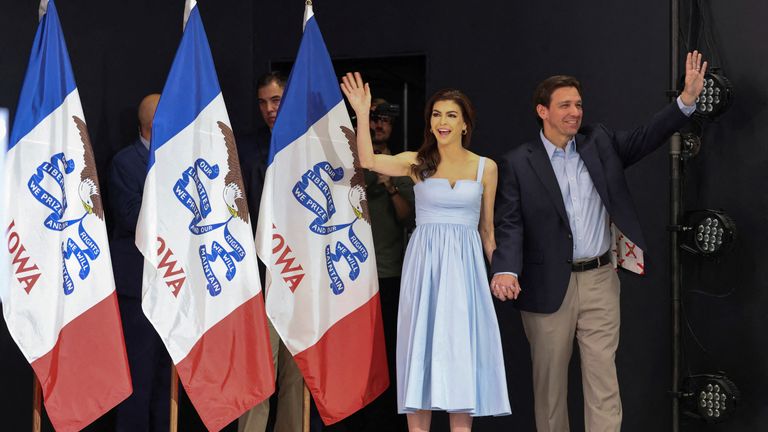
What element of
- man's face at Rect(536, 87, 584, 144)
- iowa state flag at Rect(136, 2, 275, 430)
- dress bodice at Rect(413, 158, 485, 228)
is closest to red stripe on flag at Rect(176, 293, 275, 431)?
iowa state flag at Rect(136, 2, 275, 430)

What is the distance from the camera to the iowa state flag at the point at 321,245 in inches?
189

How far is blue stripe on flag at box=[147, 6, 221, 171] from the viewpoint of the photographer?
462cm

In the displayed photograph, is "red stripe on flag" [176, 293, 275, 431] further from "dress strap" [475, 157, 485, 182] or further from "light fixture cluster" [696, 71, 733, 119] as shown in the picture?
"light fixture cluster" [696, 71, 733, 119]

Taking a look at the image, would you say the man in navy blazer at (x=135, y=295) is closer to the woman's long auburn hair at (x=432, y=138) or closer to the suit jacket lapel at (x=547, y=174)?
the woman's long auburn hair at (x=432, y=138)

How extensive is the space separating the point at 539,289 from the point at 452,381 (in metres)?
0.58

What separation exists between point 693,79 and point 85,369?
2851 millimetres

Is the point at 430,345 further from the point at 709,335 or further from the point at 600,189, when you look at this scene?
the point at 709,335

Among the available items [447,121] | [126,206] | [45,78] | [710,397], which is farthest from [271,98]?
[710,397]

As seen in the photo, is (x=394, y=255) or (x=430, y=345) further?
(x=394, y=255)

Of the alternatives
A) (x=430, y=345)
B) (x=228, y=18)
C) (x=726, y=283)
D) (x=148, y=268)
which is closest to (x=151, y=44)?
(x=228, y=18)

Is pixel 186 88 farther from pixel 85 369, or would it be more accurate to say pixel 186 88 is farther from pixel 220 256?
pixel 85 369

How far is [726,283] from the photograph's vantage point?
4.90 metres

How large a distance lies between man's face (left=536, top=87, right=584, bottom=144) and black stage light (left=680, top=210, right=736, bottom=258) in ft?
2.29

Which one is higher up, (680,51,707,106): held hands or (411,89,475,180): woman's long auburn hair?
(680,51,707,106): held hands
